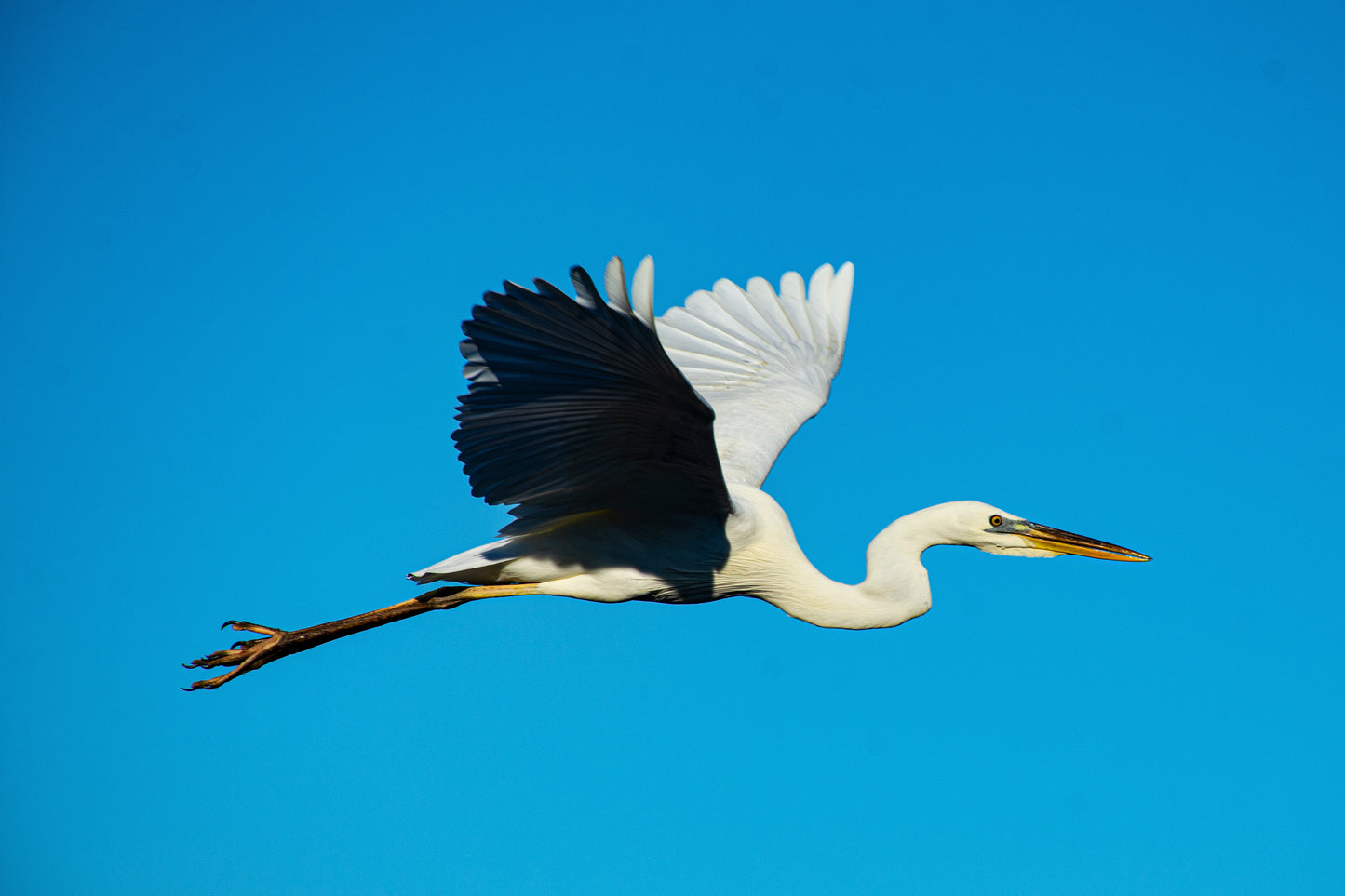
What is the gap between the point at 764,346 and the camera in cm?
1070

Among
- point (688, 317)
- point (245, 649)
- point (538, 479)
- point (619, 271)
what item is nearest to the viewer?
point (619, 271)

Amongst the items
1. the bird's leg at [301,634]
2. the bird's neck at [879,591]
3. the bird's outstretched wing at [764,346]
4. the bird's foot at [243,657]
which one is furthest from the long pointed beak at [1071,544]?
the bird's foot at [243,657]

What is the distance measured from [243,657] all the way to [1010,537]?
17.7ft

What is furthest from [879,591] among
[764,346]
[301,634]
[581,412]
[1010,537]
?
[301,634]

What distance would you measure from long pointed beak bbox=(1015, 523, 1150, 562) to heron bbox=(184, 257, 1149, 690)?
13 mm

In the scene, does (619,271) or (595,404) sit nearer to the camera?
(619,271)

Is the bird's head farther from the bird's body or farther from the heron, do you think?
the bird's body

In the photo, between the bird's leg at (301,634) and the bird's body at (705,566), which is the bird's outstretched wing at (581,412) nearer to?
the bird's body at (705,566)

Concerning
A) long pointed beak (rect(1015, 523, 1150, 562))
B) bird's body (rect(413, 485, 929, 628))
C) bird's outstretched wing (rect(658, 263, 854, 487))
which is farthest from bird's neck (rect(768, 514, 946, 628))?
bird's outstretched wing (rect(658, 263, 854, 487))

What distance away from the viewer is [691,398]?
584cm

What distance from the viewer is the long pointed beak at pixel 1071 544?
8.17 meters

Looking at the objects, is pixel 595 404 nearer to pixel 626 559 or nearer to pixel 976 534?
pixel 626 559

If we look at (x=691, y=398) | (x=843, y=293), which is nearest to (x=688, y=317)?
(x=843, y=293)

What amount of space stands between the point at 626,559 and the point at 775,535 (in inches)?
39.7
